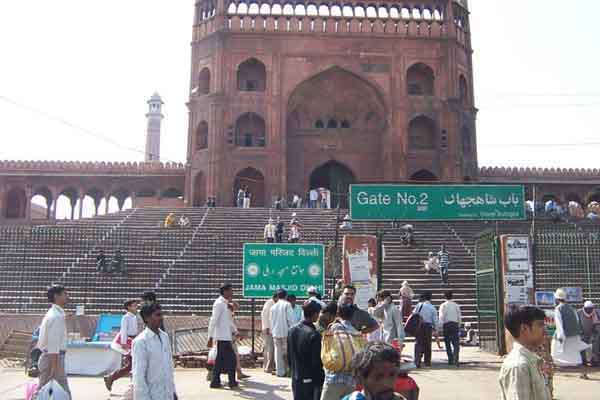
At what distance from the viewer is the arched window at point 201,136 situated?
31.5m

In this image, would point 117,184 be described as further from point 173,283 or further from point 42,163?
point 173,283

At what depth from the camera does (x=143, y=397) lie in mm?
4176

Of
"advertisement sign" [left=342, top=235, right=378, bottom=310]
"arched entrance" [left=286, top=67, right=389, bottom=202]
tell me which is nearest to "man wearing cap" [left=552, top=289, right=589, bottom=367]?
"advertisement sign" [left=342, top=235, right=378, bottom=310]

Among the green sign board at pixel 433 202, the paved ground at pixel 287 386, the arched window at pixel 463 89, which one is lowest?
the paved ground at pixel 287 386

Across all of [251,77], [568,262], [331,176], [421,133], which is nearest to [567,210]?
[421,133]

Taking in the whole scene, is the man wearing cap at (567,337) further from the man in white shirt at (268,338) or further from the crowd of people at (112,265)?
the crowd of people at (112,265)

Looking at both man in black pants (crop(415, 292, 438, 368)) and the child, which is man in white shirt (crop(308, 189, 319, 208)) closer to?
man in black pants (crop(415, 292, 438, 368))

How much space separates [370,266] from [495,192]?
308cm

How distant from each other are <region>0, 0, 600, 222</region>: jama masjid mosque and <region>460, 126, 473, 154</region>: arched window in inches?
2.0

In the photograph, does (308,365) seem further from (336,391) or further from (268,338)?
(268,338)

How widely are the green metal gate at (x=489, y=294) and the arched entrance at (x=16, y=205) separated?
3071cm

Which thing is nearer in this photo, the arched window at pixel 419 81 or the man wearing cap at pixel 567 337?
the man wearing cap at pixel 567 337

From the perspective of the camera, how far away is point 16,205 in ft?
120

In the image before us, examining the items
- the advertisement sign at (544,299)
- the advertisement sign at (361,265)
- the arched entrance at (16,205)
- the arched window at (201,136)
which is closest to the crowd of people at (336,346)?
the advertisement sign at (361,265)
